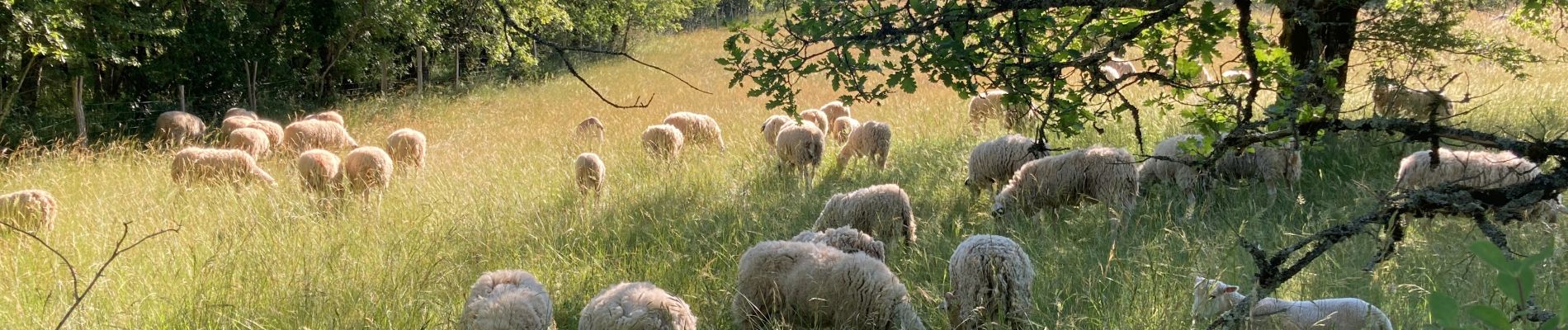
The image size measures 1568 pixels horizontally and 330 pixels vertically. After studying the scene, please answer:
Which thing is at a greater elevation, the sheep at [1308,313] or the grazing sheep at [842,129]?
the sheep at [1308,313]

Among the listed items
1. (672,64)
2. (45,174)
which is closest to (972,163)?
(45,174)

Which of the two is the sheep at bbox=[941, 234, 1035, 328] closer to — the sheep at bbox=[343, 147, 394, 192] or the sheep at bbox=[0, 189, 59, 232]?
the sheep at bbox=[343, 147, 394, 192]

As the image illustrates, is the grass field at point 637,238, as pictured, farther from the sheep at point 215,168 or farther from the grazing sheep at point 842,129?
the grazing sheep at point 842,129

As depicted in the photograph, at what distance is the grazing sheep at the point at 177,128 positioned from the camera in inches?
603

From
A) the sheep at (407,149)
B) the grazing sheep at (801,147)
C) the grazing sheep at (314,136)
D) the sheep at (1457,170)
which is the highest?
the sheep at (1457,170)

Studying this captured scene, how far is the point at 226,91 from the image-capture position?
67.5 ft

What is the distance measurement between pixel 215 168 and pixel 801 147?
5.86 meters

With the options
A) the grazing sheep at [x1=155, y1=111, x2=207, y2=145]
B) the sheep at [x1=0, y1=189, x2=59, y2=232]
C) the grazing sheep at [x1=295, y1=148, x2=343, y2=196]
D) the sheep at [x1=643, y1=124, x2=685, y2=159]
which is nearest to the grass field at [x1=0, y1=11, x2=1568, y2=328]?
the sheep at [x1=0, y1=189, x2=59, y2=232]

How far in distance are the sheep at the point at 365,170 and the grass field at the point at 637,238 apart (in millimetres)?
232

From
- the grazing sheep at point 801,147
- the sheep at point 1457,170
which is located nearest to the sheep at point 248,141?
the grazing sheep at point 801,147

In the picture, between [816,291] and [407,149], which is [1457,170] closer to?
[816,291]

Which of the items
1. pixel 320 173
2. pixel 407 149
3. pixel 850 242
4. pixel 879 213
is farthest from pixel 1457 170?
pixel 407 149

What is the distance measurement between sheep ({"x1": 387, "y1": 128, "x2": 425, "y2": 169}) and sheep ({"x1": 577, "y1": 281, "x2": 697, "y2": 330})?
789cm

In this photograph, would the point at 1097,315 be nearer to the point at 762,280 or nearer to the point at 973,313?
the point at 973,313
